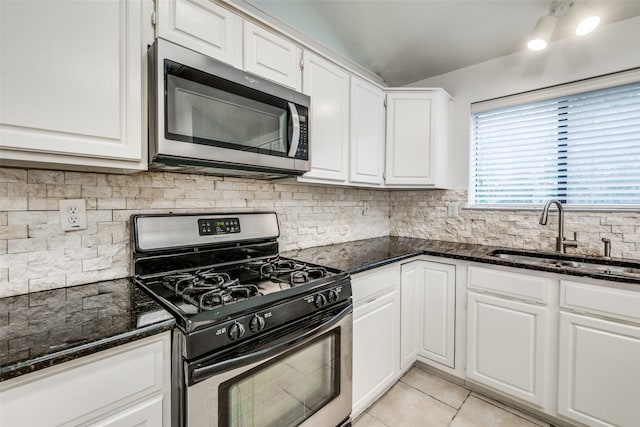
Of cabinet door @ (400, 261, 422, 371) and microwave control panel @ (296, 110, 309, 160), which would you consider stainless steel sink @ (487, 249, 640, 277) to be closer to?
cabinet door @ (400, 261, 422, 371)

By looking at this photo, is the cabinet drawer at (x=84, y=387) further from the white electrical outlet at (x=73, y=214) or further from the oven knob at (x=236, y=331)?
the white electrical outlet at (x=73, y=214)

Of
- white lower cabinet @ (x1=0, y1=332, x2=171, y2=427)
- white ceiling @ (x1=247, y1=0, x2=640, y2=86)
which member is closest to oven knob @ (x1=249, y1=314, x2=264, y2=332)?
white lower cabinet @ (x1=0, y1=332, x2=171, y2=427)

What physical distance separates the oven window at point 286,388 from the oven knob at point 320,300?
166 millimetres

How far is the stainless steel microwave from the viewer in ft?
3.75

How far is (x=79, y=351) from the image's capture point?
73 centimetres

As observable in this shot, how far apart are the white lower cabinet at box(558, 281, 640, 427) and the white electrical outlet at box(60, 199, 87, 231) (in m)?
2.39

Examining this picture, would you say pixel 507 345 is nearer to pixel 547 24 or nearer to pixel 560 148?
pixel 560 148

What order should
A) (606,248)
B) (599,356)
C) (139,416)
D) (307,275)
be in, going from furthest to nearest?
(606,248), (599,356), (307,275), (139,416)

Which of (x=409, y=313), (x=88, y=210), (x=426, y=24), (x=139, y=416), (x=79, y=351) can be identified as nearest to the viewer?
(x=79, y=351)

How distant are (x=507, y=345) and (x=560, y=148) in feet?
4.87

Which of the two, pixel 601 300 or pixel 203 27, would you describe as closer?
pixel 203 27

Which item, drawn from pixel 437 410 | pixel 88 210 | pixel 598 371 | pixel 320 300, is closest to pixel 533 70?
pixel 598 371

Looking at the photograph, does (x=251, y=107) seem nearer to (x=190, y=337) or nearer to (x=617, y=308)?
(x=190, y=337)

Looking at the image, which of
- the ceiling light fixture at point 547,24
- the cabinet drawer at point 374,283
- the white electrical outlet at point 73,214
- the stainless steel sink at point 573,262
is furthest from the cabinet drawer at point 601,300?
the white electrical outlet at point 73,214
